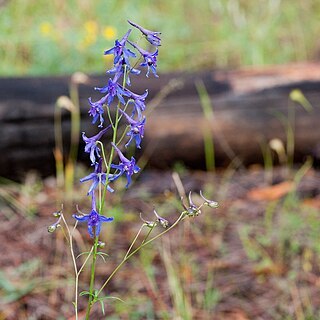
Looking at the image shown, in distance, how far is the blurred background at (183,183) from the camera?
2.96 metres

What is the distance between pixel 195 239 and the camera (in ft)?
11.2

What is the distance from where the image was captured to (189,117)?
4457mm

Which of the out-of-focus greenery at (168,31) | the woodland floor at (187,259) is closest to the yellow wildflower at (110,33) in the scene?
the out-of-focus greenery at (168,31)

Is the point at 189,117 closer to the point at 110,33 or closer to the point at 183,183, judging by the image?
the point at 183,183

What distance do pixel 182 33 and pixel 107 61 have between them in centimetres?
98

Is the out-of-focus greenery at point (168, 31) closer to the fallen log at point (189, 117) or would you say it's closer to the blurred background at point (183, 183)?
the blurred background at point (183, 183)

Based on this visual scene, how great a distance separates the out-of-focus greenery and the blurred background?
0.08 ft

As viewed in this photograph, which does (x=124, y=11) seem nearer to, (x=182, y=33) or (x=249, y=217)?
(x=182, y=33)

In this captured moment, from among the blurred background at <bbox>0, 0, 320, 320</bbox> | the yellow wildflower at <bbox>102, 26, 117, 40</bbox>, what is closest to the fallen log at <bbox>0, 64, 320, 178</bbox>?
the blurred background at <bbox>0, 0, 320, 320</bbox>

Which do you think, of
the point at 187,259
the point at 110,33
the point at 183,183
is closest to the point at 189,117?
the point at 183,183

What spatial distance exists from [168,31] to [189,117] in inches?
109

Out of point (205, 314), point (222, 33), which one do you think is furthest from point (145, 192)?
point (222, 33)

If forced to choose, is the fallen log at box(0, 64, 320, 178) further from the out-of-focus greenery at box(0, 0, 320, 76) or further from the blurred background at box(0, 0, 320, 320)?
the out-of-focus greenery at box(0, 0, 320, 76)

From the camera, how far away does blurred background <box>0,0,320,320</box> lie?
2965 mm
